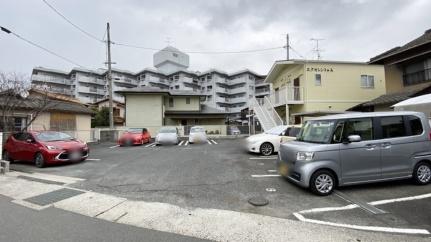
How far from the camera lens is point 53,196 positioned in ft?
17.0

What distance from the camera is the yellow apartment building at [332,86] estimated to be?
645 inches

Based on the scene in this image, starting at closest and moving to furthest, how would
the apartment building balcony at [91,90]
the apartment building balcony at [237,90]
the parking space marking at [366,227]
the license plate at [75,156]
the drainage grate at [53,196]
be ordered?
the parking space marking at [366,227]
the drainage grate at [53,196]
the license plate at [75,156]
the apartment building balcony at [91,90]
the apartment building balcony at [237,90]

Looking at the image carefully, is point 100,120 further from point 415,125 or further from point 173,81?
point 415,125

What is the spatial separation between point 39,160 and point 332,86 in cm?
1694

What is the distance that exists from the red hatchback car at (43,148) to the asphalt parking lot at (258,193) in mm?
731

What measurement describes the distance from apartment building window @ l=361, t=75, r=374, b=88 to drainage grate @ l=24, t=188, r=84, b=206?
18.3 meters

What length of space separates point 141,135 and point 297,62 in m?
12.3

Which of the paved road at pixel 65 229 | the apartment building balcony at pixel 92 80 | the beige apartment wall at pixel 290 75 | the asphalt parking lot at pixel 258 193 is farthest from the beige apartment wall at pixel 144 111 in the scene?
the apartment building balcony at pixel 92 80

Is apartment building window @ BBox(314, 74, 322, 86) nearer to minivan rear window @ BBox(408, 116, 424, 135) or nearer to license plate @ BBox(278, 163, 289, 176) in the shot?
minivan rear window @ BBox(408, 116, 424, 135)

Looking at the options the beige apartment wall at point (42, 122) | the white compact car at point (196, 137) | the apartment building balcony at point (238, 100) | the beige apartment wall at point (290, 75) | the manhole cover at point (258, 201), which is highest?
the apartment building balcony at point (238, 100)

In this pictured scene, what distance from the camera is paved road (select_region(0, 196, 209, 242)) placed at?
3250 mm

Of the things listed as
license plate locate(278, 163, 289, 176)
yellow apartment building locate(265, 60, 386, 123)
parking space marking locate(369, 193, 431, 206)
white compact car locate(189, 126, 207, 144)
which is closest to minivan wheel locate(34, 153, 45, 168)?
license plate locate(278, 163, 289, 176)

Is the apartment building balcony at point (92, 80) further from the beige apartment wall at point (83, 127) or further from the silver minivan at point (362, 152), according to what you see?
the silver minivan at point (362, 152)

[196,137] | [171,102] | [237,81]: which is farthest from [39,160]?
[237,81]
